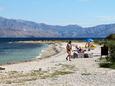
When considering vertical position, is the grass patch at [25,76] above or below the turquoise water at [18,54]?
above

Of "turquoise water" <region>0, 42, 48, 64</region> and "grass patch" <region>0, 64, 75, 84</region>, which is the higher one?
"grass patch" <region>0, 64, 75, 84</region>

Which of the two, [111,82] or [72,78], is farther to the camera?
[72,78]

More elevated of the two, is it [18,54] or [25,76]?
[25,76]

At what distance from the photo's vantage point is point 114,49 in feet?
91.4

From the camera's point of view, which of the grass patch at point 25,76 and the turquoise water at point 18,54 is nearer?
the grass patch at point 25,76

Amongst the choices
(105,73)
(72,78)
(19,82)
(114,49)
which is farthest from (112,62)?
(19,82)

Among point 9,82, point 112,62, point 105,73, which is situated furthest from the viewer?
point 112,62

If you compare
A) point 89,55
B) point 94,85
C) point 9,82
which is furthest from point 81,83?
point 89,55

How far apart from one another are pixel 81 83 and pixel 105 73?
372cm

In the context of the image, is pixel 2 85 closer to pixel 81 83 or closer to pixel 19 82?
pixel 19 82

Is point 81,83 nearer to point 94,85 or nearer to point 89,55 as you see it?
point 94,85

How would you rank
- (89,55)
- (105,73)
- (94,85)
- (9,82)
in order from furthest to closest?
(89,55)
(105,73)
(9,82)
(94,85)

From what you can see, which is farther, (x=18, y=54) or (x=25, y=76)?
(x=18, y=54)

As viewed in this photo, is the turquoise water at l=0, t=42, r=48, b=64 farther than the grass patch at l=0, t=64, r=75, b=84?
Yes
